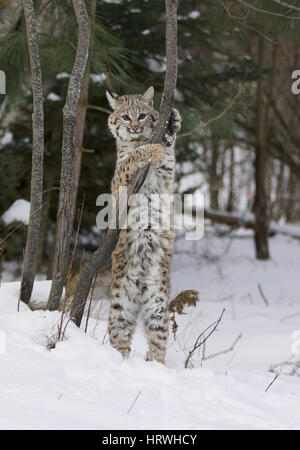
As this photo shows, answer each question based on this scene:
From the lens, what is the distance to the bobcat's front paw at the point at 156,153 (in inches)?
163

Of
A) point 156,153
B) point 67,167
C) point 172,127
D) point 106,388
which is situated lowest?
point 106,388

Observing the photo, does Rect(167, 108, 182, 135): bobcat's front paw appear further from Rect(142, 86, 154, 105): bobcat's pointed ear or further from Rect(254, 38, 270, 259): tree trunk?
Rect(254, 38, 270, 259): tree trunk

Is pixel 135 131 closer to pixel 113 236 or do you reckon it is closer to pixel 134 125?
pixel 134 125

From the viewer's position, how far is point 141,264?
4.24m

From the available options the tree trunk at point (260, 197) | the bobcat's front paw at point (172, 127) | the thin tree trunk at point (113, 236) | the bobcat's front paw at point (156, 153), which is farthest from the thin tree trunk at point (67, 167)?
the tree trunk at point (260, 197)

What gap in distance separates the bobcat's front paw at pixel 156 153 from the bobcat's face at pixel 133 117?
2.18 feet

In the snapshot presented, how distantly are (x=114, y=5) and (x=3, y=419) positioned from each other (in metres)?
6.76

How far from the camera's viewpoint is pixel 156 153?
13.6 ft

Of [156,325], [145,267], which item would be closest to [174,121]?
[145,267]

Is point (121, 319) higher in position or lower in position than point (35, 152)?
lower

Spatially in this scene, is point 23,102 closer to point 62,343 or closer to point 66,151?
point 66,151

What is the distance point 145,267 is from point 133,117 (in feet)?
4.54

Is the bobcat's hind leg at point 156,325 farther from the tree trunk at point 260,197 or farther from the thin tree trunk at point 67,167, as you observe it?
the tree trunk at point 260,197

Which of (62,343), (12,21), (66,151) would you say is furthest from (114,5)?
(62,343)
